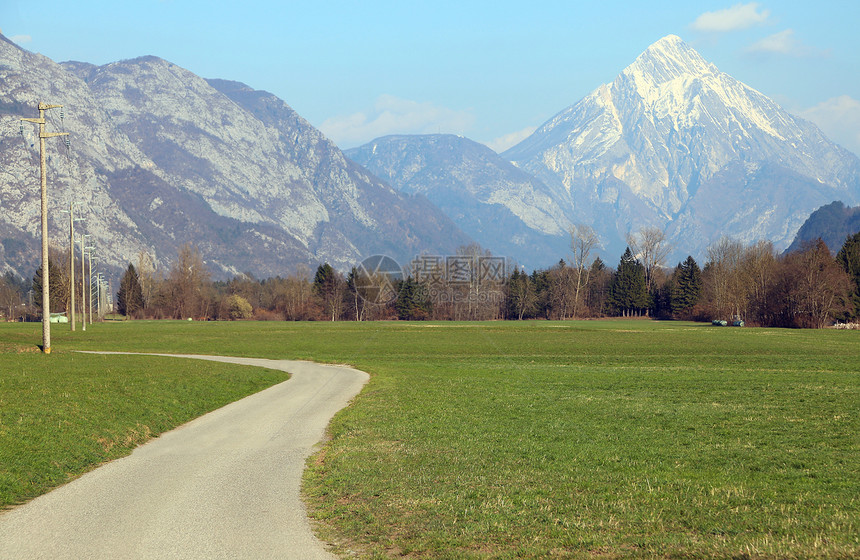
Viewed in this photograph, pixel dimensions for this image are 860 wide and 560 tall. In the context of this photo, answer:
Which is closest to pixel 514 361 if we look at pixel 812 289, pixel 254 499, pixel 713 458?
pixel 713 458

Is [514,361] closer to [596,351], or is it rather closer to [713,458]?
[596,351]

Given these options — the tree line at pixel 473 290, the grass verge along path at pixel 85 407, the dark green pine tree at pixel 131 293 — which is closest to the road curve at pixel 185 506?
the grass verge along path at pixel 85 407

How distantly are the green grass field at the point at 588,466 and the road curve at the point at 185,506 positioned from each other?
726mm

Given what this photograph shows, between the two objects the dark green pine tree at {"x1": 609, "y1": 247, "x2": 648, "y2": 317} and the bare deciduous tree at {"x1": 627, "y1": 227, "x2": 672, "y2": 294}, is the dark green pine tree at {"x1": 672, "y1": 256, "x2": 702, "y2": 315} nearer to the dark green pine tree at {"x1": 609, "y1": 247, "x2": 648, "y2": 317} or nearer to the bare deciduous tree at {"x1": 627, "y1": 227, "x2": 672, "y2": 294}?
the dark green pine tree at {"x1": 609, "y1": 247, "x2": 648, "y2": 317}

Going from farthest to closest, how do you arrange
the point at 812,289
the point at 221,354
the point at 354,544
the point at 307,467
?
the point at 812,289 → the point at 221,354 → the point at 307,467 → the point at 354,544

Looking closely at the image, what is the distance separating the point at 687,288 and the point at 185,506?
15099 cm

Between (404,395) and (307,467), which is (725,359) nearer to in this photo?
(404,395)

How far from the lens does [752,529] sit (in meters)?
9.90

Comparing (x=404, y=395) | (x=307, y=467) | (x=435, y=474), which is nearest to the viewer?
(x=435, y=474)

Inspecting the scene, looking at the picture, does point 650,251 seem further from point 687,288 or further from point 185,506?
point 185,506

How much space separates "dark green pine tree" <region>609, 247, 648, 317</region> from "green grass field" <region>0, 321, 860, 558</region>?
417 ft

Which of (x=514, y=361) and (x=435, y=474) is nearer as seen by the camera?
(x=435, y=474)

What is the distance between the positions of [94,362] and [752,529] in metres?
34.7

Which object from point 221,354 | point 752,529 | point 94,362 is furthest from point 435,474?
point 221,354
